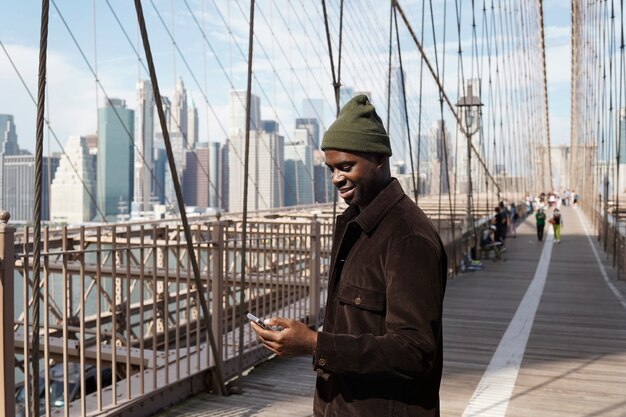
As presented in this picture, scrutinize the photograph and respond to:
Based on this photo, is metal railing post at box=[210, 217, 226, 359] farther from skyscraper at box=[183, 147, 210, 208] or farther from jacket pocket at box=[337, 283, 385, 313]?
skyscraper at box=[183, 147, 210, 208]

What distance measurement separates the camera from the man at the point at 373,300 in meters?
1.28

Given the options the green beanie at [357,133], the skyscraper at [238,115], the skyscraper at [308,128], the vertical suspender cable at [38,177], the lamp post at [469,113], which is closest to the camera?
the green beanie at [357,133]

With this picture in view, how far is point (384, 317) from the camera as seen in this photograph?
1.35 meters

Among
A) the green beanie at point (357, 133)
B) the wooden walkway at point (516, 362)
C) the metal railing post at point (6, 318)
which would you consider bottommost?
the wooden walkway at point (516, 362)

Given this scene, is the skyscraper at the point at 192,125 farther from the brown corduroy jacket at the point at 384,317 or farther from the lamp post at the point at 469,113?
the brown corduroy jacket at the point at 384,317

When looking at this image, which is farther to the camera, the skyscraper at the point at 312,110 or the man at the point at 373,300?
the skyscraper at the point at 312,110

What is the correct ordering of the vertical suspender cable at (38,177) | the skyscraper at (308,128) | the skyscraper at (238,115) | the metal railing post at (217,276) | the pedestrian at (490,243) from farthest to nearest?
1. the skyscraper at (308,128)
2. the skyscraper at (238,115)
3. the pedestrian at (490,243)
4. the metal railing post at (217,276)
5. the vertical suspender cable at (38,177)

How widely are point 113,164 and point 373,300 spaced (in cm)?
1546

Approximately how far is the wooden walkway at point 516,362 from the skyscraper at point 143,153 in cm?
819

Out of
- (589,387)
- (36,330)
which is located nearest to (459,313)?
(589,387)

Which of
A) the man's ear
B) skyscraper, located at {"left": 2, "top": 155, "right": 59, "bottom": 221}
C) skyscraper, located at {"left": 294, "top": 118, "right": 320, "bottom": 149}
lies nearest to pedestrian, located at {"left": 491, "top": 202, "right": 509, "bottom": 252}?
skyscraper, located at {"left": 294, "top": 118, "right": 320, "bottom": 149}

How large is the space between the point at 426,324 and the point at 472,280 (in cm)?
923

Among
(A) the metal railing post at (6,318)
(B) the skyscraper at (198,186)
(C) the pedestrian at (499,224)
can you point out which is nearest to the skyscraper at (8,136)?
(B) the skyscraper at (198,186)

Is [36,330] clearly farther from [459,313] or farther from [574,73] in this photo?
[574,73]
